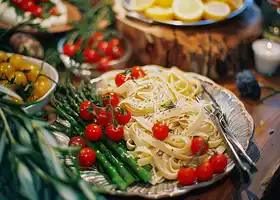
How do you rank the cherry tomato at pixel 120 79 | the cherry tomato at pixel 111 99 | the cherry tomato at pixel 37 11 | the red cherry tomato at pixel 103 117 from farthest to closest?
the cherry tomato at pixel 37 11
the cherry tomato at pixel 120 79
the cherry tomato at pixel 111 99
the red cherry tomato at pixel 103 117

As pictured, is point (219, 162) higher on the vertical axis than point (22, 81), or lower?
lower

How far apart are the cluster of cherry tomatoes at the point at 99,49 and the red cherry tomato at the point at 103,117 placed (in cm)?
95

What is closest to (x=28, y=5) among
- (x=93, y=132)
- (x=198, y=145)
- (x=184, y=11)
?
(x=184, y=11)

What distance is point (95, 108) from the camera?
6.36ft

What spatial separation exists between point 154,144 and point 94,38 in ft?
4.67

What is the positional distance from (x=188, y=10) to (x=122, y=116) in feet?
3.72

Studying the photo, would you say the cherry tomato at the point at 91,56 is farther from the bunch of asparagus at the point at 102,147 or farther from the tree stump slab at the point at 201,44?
the bunch of asparagus at the point at 102,147

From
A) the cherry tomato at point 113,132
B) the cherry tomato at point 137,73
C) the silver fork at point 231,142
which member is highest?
the cherry tomato at point 137,73

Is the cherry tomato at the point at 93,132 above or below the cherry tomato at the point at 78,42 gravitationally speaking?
above

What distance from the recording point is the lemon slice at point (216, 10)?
8.87 feet

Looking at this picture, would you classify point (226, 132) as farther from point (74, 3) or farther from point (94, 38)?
point (74, 3)

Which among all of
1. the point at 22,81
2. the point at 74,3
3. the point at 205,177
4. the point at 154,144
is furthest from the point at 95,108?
the point at 74,3

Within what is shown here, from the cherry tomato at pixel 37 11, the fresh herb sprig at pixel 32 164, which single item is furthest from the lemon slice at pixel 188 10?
the fresh herb sprig at pixel 32 164

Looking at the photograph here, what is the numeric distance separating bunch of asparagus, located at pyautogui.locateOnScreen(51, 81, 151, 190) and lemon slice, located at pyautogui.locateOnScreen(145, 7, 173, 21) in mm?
822
